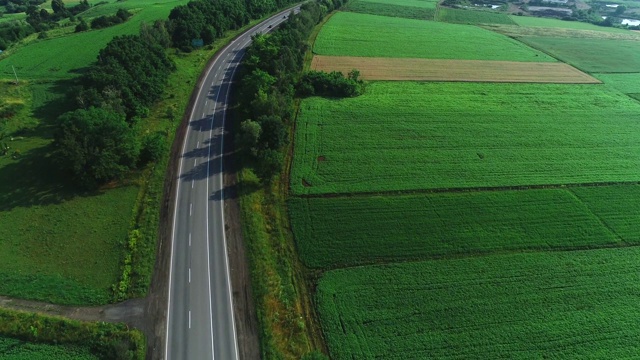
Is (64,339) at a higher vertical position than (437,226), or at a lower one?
higher

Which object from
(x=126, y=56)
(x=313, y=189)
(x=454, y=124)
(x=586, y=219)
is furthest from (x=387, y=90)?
(x=126, y=56)

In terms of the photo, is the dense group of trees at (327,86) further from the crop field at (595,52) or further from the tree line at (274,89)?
the crop field at (595,52)

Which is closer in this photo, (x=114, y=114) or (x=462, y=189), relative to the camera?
(x=462, y=189)

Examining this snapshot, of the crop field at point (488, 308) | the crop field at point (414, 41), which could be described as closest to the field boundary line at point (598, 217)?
the crop field at point (488, 308)

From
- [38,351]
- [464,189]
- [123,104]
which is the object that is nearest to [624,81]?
[464,189]

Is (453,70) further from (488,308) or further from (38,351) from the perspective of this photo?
(38,351)

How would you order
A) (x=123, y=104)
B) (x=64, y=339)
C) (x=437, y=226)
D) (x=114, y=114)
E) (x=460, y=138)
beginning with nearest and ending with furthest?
(x=64, y=339)
(x=437, y=226)
(x=114, y=114)
(x=123, y=104)
(x=460, y=138)

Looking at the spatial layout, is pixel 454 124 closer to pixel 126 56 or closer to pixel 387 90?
pixel 387 90
